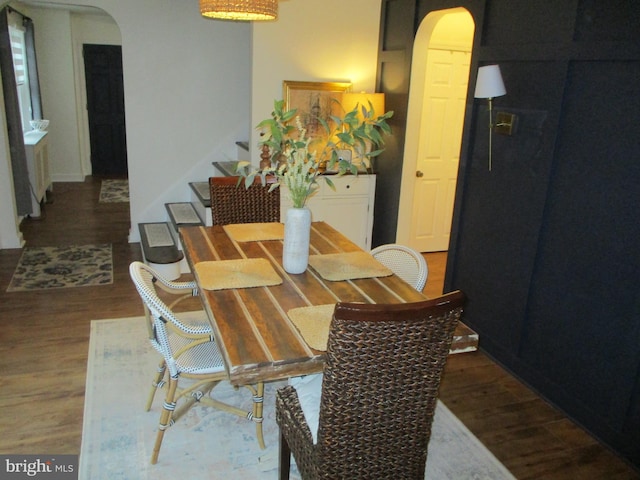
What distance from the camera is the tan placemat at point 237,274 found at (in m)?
2.19

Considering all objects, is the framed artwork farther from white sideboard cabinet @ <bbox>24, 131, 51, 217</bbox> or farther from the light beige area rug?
white sideboard cabinet @ <bbox>24, 131, 51, 217</bbox>

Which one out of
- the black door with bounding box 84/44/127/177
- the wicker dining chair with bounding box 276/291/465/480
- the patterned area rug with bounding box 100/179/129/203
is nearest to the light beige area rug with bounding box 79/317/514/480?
the wicker dining chair with bounding box 276/291/465/480

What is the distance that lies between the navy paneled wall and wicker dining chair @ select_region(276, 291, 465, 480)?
1.33 metres

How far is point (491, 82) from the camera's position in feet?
9.96

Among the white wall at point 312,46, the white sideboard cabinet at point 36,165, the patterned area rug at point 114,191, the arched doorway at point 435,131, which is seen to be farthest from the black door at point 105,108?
the arched doorway at point 435,131

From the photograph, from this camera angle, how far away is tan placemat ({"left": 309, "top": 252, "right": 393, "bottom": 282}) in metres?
2.34

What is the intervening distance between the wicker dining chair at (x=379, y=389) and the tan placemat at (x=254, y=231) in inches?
49.1

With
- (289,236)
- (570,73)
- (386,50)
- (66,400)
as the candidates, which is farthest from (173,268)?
(570,73)

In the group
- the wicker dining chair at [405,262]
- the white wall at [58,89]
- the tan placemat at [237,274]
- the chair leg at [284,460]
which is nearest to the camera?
the chair leg at [284,460]

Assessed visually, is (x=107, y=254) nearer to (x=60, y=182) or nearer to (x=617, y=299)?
(x=60, y=182)

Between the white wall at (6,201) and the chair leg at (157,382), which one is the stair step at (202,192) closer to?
the white wall at (6,201)

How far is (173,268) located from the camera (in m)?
4.20

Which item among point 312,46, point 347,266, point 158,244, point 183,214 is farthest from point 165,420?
point 312,46

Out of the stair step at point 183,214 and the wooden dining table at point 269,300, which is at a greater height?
the wooden dining table at point 269,300
